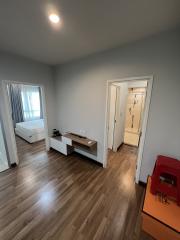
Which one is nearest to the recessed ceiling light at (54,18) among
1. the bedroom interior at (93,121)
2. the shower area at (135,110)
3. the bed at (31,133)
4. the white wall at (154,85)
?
the bedroom interior at (93,121)

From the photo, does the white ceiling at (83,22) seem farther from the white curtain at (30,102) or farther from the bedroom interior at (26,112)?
the white curtain at (30,102)

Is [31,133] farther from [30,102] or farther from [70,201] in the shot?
[70,201]

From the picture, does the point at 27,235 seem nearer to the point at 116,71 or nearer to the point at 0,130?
the point at 0,130

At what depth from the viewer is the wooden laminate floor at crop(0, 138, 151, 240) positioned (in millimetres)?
1470

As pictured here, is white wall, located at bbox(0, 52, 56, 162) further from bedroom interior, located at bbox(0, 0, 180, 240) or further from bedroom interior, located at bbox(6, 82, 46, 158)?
bedroom interior, located at bbox(6, 82, 46, 158)

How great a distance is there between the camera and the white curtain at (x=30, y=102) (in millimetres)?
5817

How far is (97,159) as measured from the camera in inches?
116

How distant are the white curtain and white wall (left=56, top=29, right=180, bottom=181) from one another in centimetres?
382

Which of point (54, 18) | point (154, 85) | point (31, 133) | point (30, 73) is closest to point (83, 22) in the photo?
point (54, 18)

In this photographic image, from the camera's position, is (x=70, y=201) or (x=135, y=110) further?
(x=135, y=110)

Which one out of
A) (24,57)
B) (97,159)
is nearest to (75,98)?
(24,57)

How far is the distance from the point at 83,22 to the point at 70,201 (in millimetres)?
2795

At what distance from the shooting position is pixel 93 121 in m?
2.78

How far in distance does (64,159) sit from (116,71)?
270cm
